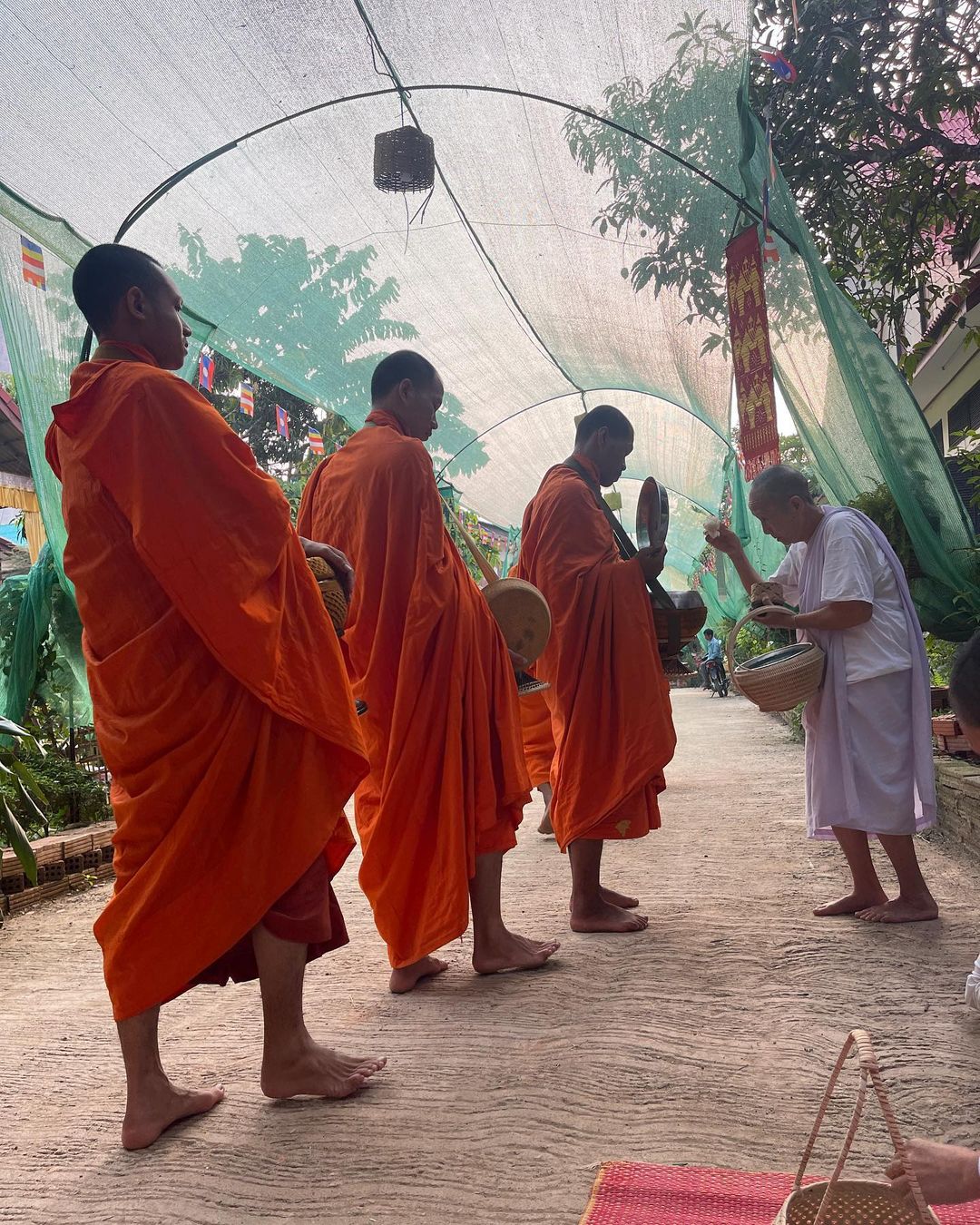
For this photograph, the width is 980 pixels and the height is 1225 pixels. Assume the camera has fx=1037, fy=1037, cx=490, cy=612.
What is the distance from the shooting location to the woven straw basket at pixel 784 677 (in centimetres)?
372

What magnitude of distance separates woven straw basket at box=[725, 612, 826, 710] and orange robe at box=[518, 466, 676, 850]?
35 cm

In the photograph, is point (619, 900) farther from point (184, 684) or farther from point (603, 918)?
point (184, 684)

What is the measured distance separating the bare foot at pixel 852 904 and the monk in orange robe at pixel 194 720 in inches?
79.2

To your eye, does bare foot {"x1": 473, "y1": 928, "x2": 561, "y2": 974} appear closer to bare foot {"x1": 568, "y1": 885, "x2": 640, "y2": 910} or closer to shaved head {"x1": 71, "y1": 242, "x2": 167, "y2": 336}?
bare foot {"x1": 568, "y1": 885, "x2": 640, "y2": 910}

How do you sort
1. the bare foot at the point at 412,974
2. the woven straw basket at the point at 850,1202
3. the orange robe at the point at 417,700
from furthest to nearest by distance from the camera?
the bare foot at the point at 412,974 < the orange robe at the point at 417,700 < the woven straw basket at the point at 850,1202

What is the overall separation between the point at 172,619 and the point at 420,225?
17.1ft

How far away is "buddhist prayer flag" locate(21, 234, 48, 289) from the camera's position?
4914mm

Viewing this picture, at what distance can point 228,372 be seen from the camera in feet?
42.1

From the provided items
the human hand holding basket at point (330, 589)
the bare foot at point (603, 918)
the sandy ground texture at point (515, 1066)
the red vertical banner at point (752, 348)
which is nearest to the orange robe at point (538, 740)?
the sandy ground texture at point (515, 1066)

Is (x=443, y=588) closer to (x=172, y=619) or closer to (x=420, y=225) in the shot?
(x=172, y=619)

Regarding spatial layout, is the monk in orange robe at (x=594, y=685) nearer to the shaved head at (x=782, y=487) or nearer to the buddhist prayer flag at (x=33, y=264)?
the shaved head at (x=782, y=487)

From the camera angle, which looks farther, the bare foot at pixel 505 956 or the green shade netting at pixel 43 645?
the green shade netting at pixel 43 645

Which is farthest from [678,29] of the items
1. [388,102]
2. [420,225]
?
[420,225]

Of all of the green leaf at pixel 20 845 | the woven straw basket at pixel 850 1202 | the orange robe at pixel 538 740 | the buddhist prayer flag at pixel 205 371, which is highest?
the buddhist prayer flag at pixel 205 371
